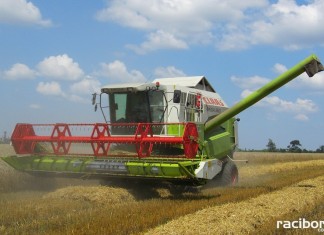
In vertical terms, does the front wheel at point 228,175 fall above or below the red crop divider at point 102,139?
below

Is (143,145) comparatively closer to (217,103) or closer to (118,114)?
(118,114)

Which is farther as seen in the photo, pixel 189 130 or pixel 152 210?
pixel 189 130

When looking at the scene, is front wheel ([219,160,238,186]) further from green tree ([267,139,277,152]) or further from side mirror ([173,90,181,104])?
green tree ([267,139,277,152])

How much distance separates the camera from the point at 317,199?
696 cm

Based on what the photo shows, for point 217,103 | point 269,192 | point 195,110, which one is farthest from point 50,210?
point 217,103

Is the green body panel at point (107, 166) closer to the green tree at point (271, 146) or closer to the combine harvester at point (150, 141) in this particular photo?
the combine harvester at point (150, 141)

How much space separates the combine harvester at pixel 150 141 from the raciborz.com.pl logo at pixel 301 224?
2246mm

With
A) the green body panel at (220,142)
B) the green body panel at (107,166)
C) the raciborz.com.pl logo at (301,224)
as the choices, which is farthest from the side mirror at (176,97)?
the raciborz.com.pl logo at (301,224)

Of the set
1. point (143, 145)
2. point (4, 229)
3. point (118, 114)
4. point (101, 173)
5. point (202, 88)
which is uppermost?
point (202, 88)

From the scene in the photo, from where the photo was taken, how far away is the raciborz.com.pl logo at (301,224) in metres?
4.87

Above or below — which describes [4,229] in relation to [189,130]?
below

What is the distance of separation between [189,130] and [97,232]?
136 inches

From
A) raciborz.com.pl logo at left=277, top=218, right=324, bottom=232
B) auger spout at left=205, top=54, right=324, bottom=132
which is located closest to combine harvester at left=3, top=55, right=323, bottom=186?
auger spout at left=205, top=54, right=324, bottom=132

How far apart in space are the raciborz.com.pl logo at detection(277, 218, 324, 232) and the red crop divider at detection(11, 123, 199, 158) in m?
2.81
